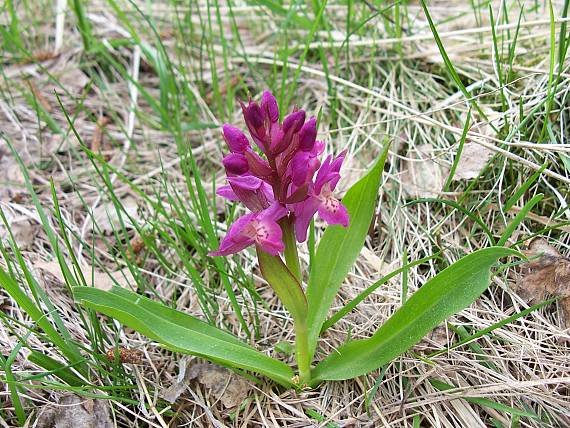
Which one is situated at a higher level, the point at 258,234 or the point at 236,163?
the point at 236,163

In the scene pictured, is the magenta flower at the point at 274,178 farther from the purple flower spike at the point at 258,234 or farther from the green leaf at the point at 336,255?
the green leaf at the point at 336,255

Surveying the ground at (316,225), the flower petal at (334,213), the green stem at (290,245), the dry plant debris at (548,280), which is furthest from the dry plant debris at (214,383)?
the dry plant debris at (548,280)

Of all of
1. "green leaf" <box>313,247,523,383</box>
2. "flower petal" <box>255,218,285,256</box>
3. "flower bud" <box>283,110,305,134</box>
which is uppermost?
"flower bud" <box>283,110,305,134</box>

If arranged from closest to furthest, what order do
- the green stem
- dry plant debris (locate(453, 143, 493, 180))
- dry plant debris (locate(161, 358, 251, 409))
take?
1. the green stem
2. dry plant debris (locate(161, 358, 251, 409))
3. dry plant debris (locate(453, 143, 493, 180))

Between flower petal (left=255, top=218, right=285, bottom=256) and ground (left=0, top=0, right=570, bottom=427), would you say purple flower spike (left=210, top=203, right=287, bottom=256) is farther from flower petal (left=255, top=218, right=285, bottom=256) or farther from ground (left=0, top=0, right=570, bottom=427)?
ground (left=0, top=0, right=570, bottom=427)

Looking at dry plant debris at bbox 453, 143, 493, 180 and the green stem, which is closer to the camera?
the green stem

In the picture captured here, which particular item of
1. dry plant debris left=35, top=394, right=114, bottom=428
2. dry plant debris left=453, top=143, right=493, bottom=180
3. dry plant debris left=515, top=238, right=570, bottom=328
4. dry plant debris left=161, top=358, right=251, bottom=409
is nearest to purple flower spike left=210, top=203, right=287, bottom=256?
dry plant debris left=161, top=358, right=251, bottom=409

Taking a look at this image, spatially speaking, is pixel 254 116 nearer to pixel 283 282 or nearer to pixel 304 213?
pixel 304 213

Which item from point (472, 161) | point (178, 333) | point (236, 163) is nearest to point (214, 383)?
point (178, 333)
